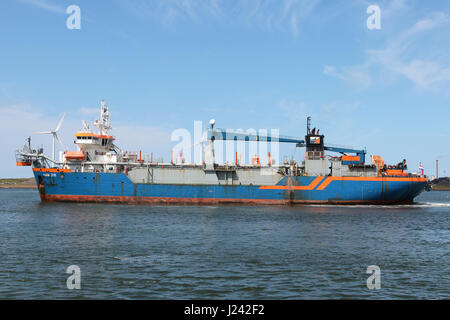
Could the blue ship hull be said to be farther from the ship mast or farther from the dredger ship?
the ship mast

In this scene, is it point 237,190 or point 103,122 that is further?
point 103,122

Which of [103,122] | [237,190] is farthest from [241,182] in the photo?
[103,122]

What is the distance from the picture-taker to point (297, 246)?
21.6m

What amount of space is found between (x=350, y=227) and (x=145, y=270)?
1853 centimetres

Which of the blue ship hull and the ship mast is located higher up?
the ship mast

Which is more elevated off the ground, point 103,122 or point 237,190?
point 103,122

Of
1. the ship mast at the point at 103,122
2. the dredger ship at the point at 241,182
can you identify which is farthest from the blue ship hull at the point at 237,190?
the ship mast at the point at 103,122

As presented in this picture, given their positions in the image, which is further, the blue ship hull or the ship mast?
the ship mast

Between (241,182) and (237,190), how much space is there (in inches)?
47.8

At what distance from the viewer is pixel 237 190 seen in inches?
1908

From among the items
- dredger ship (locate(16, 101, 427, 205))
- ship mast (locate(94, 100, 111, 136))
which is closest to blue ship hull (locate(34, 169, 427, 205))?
dredger ship (locate(16, 101, 427, 205))

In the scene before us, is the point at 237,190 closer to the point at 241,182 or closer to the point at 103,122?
the point at 241,182

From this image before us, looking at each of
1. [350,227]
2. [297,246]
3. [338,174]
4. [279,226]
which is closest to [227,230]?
[279,226]

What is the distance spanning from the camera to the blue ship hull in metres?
47.1
